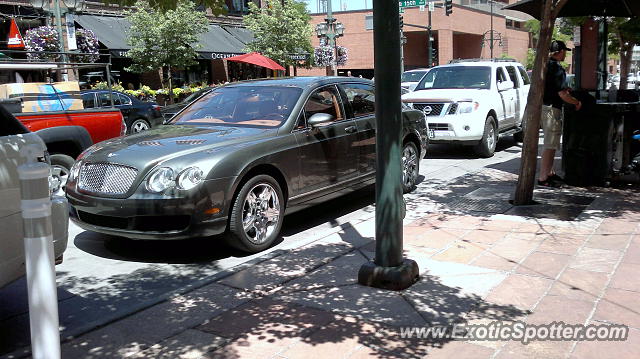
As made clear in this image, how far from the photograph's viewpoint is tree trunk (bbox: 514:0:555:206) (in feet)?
23.3

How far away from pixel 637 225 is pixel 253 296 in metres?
4.18

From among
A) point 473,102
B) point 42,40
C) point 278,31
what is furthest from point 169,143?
point 278,31

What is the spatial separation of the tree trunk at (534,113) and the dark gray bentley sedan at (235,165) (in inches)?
72.3

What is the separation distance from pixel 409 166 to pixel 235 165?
144 inches

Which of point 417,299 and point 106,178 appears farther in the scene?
point 106,178

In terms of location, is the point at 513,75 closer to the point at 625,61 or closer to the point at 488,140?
the point at 488,140

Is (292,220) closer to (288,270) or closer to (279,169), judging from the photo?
(279,169)

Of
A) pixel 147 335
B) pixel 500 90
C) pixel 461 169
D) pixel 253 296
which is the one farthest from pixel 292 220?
pixel 500 90

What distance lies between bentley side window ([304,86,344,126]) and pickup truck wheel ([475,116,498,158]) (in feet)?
18.2

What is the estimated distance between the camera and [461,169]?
11.0 metres

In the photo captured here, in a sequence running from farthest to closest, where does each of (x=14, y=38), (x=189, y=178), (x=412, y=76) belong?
(x=412, y=76) < (x=14, y=38) < (x=189, y=178)

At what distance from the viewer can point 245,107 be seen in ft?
22.8

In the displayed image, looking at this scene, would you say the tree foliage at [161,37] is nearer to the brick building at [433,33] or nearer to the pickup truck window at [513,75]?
the pickup truck window at [513,75]

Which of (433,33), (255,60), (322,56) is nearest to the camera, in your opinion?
(255,60)
